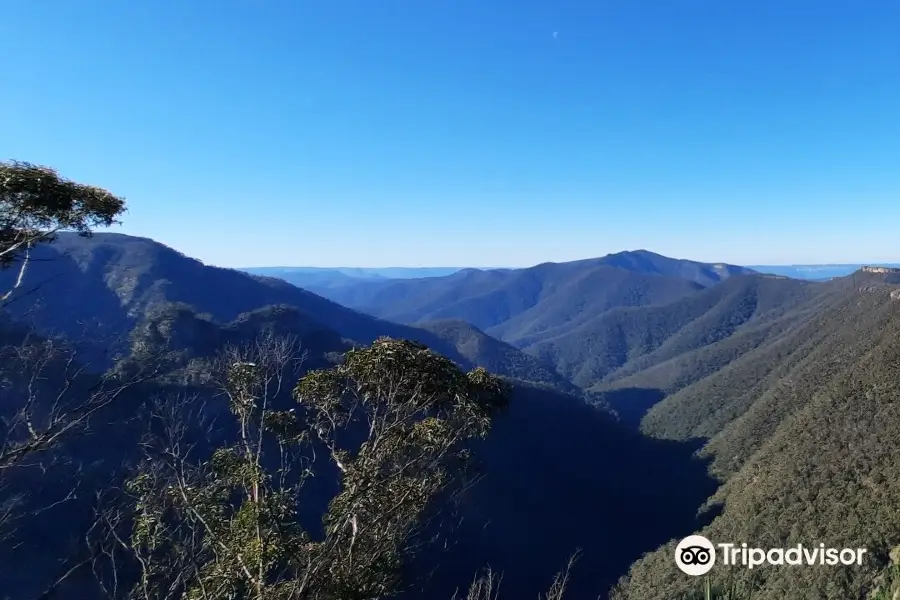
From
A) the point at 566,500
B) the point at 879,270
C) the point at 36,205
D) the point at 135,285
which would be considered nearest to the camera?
the point at 36,205

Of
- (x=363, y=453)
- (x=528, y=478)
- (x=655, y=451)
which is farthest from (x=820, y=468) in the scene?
(x=363, y=453)

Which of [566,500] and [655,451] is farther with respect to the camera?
[655,451]

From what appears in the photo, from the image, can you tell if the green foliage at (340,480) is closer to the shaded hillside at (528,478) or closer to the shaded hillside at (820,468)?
the shaded hillside at (820,468)

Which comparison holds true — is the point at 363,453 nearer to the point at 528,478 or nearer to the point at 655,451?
the point at 528,478

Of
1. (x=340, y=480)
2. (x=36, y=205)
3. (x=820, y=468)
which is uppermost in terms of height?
(x=36, y=205)

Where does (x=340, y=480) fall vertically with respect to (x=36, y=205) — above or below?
below

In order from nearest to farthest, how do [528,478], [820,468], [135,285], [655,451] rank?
[820,468] → [528,478] → [655,451] → [135,285]

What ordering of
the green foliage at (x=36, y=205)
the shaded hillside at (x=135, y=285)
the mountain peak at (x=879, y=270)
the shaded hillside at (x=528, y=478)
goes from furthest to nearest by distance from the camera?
the mountain peak at (x=879, y=270), the shaded hillside at (x=135, y=285), the shaded hillside at (x=528, y=478), the green foliage at (x=36, y=205)

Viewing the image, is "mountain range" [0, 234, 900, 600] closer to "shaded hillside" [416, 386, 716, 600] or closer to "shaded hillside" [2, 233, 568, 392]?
"shaded hillside" [416, 386, 716, 600]

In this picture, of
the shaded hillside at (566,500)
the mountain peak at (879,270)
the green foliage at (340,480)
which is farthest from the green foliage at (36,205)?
the mountain peak at (879,270)
